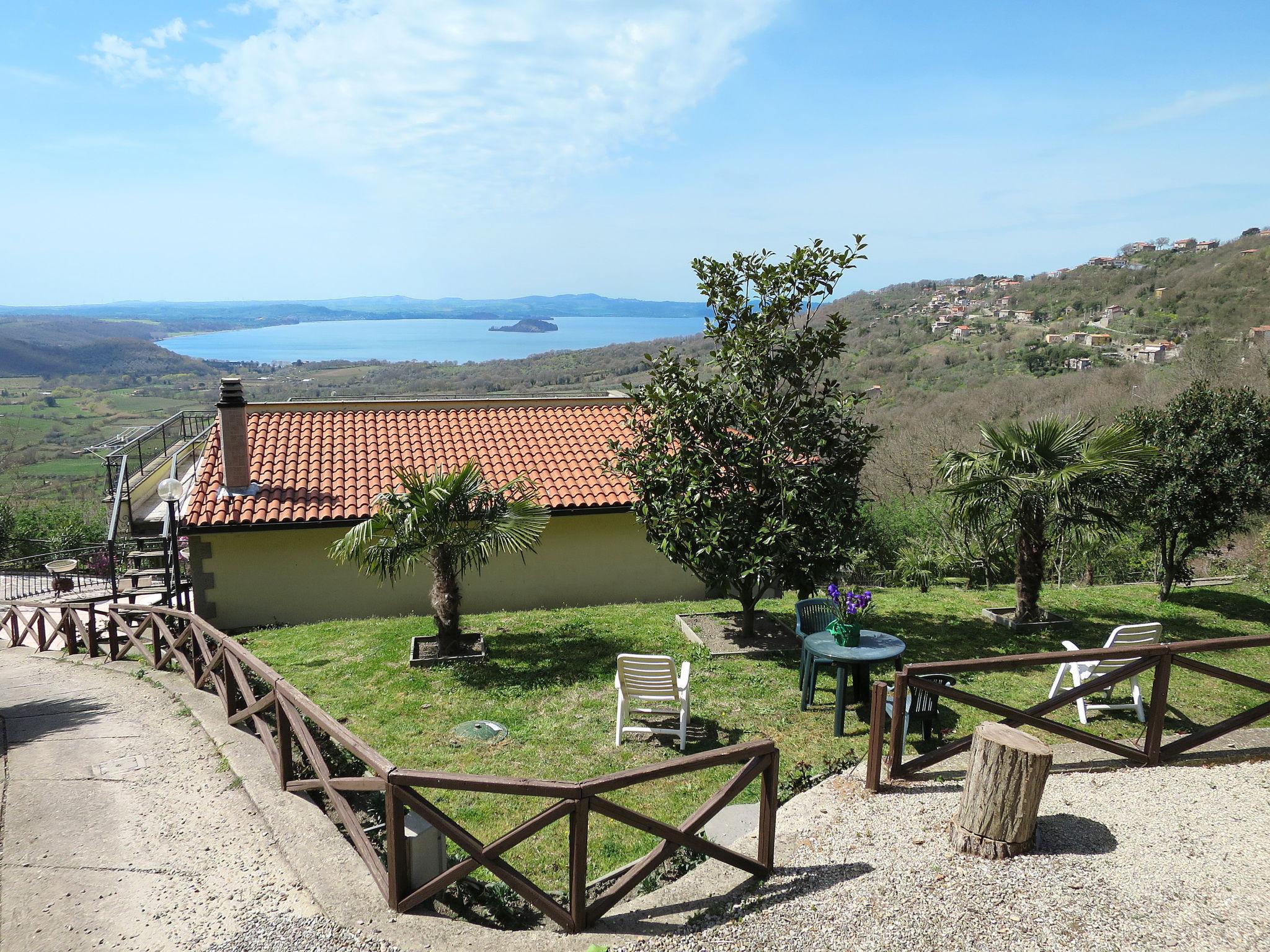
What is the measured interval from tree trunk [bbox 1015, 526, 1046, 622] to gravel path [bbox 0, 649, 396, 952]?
10080 millimetres

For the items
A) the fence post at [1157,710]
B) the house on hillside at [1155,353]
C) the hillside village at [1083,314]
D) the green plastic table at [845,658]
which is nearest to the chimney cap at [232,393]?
the green plastic table at [845,658]

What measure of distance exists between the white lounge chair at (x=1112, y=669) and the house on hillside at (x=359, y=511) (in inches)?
309

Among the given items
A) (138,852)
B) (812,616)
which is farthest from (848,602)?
(138,852)

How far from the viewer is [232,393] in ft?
45.3

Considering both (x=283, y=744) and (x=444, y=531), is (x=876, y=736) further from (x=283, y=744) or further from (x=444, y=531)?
(x=444, y=531)

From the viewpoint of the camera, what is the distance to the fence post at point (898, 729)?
6277 mm

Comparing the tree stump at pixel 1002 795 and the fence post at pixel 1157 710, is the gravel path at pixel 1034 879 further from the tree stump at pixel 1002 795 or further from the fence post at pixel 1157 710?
the fence post at pixel 1157 710

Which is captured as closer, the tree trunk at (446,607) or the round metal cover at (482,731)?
the round metal cover at (482,731)

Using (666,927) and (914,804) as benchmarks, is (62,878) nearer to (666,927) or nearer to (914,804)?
(666,927)

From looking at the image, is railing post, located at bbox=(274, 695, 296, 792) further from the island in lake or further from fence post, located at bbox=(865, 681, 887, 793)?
the island in lake

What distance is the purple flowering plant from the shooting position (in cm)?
822

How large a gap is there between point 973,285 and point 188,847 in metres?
105

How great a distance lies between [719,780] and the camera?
7.24 metres

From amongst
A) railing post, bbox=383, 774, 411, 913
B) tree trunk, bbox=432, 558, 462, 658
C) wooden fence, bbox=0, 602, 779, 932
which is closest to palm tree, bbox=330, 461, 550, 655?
tree trunk, bbox=432, 558, 462, 658
